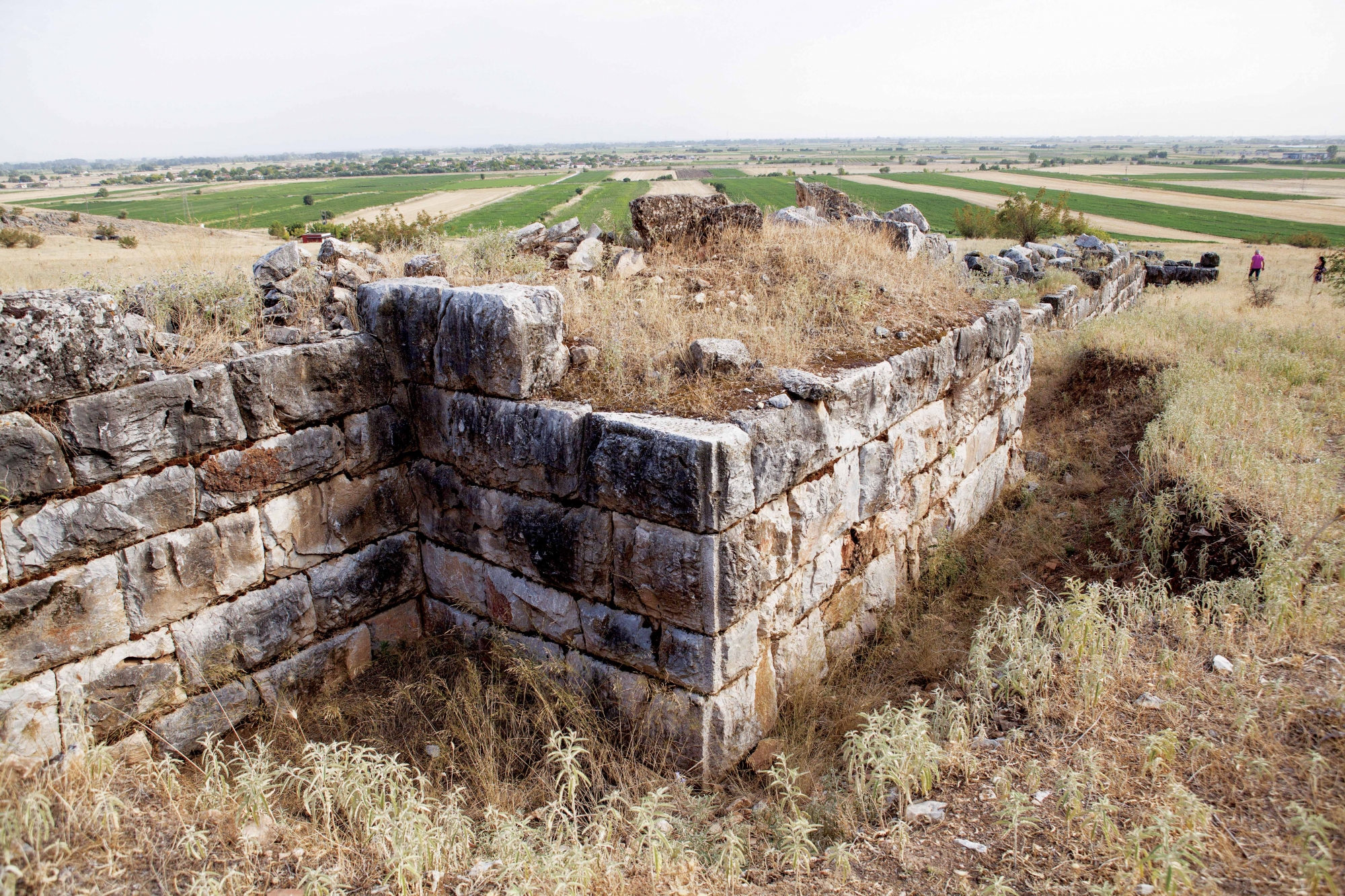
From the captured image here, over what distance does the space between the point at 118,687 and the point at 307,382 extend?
172cm

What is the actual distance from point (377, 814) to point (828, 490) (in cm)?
274

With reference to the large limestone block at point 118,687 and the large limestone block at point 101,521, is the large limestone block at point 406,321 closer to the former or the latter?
the large limestone block at point 101,521

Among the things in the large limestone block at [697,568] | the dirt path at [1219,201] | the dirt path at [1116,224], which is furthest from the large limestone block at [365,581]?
the dirt path at [1219,201]

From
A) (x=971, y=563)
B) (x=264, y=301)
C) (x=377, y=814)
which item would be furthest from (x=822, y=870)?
(x=264, y=301)

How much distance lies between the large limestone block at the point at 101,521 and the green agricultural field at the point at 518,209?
17.3 m

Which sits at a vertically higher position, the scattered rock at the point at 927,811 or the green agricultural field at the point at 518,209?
the green agricultural field at the point at 518,209

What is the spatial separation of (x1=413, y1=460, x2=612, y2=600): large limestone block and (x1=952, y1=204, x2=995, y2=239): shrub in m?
30.1

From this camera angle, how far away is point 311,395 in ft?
13.7

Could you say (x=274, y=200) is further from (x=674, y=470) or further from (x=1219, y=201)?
(x=1219, y=201)

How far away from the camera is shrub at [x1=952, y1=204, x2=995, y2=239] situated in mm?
29953

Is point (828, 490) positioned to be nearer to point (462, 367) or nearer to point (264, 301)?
point (462, 367)

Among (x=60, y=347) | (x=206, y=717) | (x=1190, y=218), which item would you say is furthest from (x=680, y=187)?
(x=206, y=717)

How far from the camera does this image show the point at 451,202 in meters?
Answer: 38.4

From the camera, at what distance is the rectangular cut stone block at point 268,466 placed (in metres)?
3.80
